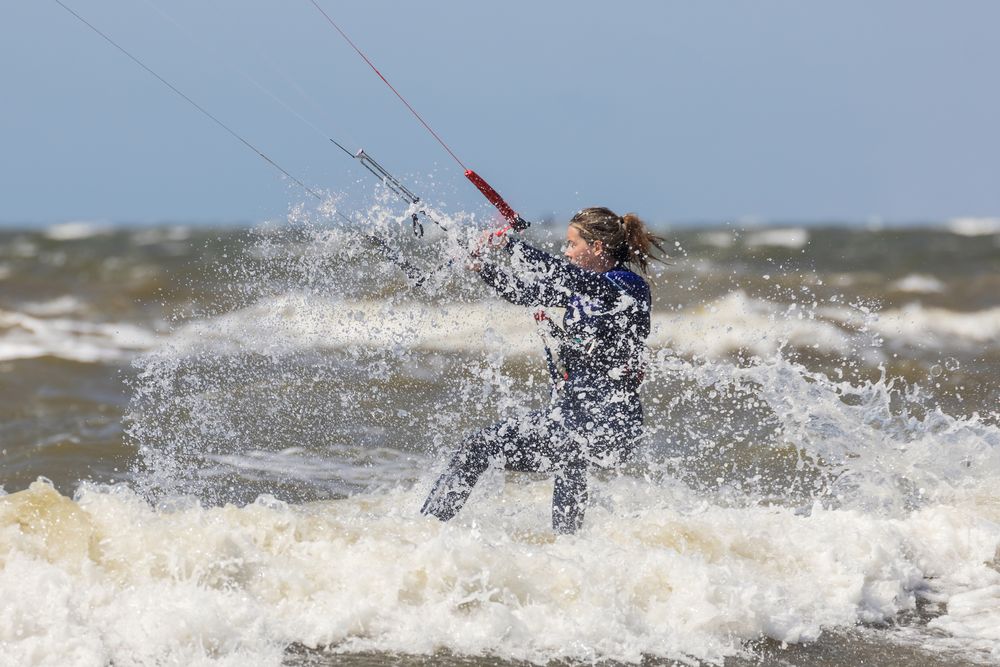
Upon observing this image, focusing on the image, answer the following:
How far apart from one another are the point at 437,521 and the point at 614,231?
1.66 m

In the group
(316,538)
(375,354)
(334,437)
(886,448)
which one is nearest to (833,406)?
(886,448)

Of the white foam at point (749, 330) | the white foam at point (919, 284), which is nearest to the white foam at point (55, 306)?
the white foam at point (749, 330)

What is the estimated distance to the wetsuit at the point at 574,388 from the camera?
5613mm

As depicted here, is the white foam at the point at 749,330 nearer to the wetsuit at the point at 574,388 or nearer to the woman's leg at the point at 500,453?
the wetsuit at the point at 574,388

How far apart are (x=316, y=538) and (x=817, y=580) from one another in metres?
2.33

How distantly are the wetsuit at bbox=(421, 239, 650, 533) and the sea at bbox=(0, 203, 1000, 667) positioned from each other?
296 mm

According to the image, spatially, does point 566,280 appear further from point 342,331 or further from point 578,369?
point 342,331

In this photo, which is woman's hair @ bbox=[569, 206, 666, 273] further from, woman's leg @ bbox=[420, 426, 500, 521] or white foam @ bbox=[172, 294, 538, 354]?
white foam @ bbox=[172, 294, 538, 354]

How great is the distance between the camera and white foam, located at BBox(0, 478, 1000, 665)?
448 centimetres

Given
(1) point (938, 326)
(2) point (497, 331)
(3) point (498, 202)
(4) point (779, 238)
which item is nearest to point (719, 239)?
(4) point (779, 238)

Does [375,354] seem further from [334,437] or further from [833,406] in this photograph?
[833,406]

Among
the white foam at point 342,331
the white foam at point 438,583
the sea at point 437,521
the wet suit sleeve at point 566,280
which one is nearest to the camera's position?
the white foam at point 438,583

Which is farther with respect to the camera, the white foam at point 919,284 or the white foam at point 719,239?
the white foam at point 719,239

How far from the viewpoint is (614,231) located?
18.8 feet
